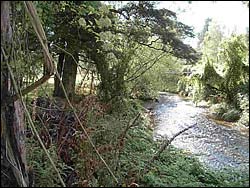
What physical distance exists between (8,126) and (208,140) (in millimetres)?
5443

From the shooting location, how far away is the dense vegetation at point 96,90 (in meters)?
1.81

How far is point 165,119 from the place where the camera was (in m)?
8.96

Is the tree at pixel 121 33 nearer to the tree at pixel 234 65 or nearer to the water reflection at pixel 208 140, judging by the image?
the water reflection at pixel 208 140

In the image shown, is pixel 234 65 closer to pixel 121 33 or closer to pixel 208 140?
pixel 208 140

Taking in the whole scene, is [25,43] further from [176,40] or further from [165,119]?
[165,119]

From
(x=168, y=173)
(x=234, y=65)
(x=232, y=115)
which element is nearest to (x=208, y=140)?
(x=232, y=115)

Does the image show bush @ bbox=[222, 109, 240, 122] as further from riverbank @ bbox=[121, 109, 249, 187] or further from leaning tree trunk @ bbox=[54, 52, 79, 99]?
riverbank @ bbox=[121, 109, 249, 187]

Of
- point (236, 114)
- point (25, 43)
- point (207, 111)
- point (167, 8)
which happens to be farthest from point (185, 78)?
point (25, 43)

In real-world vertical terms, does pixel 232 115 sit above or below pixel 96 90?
below

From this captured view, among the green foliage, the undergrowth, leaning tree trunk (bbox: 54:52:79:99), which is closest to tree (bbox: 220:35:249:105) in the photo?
leaning tree trunk (bbox: 54:52:79:99)

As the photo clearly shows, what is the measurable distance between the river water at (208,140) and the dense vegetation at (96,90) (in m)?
0.53

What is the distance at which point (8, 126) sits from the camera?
1.78m

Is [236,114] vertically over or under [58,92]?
under

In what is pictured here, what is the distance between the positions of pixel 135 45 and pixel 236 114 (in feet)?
15.5
